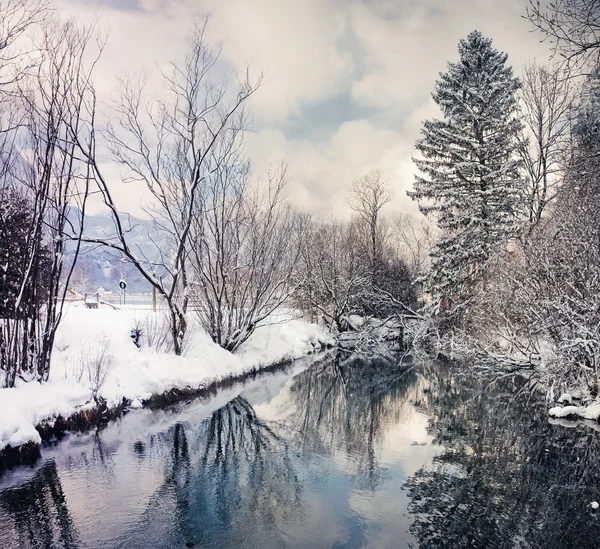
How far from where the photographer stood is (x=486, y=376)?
51.9 ft

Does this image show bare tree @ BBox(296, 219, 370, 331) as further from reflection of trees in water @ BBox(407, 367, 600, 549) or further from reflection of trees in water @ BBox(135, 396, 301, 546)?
reflection of trees in water @ BBox(135, 396, 301, 546)

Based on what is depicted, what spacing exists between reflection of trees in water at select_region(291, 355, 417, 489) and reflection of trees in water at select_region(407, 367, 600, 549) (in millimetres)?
1128

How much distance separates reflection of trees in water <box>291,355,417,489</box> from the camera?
28.1 ft

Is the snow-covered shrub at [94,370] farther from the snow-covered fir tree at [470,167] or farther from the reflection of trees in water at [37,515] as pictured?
the snow-covered fir tree at [470,167]

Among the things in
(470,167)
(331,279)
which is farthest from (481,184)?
(331,279)

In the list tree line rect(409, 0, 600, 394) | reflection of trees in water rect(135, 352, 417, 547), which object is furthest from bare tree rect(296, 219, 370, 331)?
reflection of trees in water rect(135, 352, 417, 547)

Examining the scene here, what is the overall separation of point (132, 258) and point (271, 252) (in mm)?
6225

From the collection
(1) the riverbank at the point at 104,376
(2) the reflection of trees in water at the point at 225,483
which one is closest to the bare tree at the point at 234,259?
(1) the riverbank at the point at 104,376

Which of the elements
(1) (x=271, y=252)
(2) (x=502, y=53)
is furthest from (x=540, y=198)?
(1) (x=271, y=252)

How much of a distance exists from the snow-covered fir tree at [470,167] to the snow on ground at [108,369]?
9166mm

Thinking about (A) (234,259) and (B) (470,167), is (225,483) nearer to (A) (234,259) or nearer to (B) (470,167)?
(A) (234,259)

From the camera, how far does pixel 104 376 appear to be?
10102 millimetres

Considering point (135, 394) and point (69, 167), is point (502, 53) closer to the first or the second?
point (69, 167)

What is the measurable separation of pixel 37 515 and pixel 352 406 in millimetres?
7870
